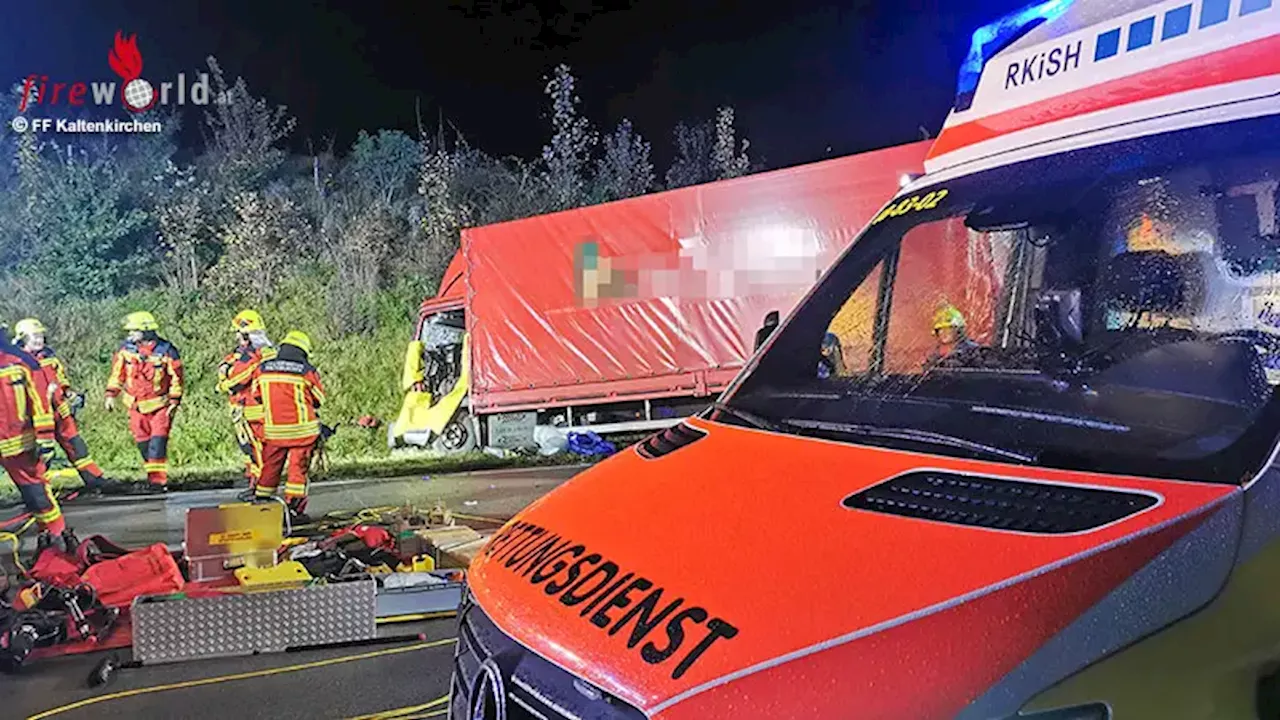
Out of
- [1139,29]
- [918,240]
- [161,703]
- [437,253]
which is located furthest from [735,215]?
[161,703]

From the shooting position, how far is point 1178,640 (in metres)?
1.25

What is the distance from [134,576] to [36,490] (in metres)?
0.64

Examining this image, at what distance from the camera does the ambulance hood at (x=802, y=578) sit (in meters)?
1.25

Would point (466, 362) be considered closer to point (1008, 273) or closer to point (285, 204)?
point (285, 204)

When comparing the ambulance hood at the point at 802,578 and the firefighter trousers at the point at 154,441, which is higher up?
the ambulance hood at the point at 802,578

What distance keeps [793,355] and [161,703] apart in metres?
3.19

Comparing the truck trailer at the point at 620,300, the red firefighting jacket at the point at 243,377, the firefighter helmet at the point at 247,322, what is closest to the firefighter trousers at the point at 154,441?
the red firefighting jacket at the point at 243,377

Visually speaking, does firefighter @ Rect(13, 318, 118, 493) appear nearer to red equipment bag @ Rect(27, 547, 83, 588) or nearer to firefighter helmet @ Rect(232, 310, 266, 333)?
red equipment bag @ Rect(27, 547, 83, 588)

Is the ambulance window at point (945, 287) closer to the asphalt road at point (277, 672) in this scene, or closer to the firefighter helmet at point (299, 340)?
the asphalt road at point (277, 672)

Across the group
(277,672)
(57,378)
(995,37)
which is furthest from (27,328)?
(995,37)

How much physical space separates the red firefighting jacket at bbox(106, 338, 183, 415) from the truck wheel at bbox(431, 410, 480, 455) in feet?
4.30

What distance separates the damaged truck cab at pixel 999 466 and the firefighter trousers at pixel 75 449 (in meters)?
3.59

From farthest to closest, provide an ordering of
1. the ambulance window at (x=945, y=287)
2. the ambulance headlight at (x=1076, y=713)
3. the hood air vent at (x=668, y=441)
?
the ambulance window at (x=945, y=287)
the hood air vent at (x=668, y=441)
the ambulance headlight at (x=1076, y=713)

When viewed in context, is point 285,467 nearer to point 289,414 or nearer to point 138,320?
point 289,414
